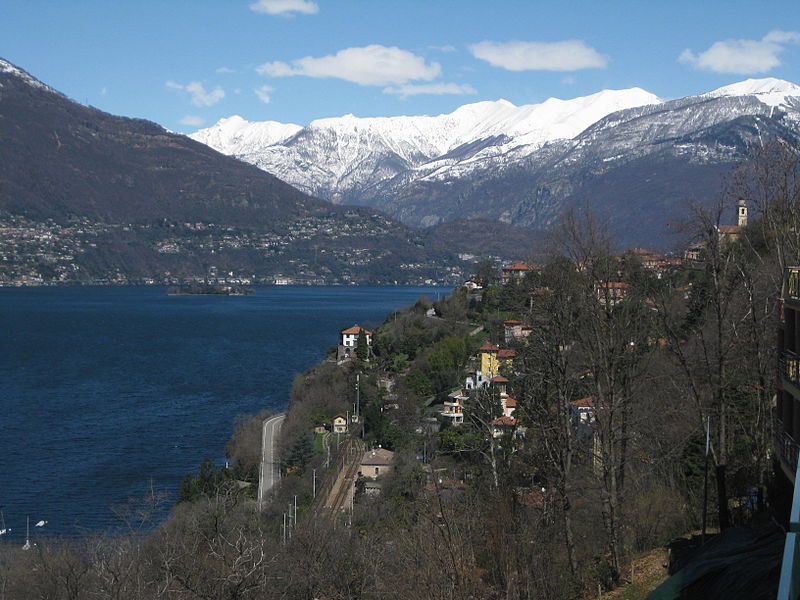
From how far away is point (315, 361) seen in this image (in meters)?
46.8

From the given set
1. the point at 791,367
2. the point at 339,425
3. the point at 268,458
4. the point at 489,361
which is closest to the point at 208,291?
the point at 339,425

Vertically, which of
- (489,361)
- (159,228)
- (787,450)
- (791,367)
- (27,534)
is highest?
(159,228)

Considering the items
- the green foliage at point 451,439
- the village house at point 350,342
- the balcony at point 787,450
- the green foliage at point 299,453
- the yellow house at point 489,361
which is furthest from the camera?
the village house at point 350,342

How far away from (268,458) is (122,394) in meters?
15.0

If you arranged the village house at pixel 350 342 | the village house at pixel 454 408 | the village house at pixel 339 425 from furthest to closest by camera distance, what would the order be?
the village house at pixel 350 342, the village house at pixel 339 425, the village house at pixel 454 408

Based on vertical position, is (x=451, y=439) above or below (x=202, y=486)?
above

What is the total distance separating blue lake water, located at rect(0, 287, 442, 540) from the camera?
2206 cm

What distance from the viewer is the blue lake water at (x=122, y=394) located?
72.4ft

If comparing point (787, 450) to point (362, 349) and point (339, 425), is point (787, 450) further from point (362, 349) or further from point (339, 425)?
point (362, 349)

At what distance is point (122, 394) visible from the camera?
37.5m

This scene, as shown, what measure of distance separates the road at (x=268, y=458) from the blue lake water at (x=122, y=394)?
1.41 meters

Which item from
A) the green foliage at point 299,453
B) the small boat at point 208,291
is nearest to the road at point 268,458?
the green foliage at point 299,453

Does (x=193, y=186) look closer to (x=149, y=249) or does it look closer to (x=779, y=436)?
(x=149, y=249)

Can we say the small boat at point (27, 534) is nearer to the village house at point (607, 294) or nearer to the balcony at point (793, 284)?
the village house at point (607, 294)
